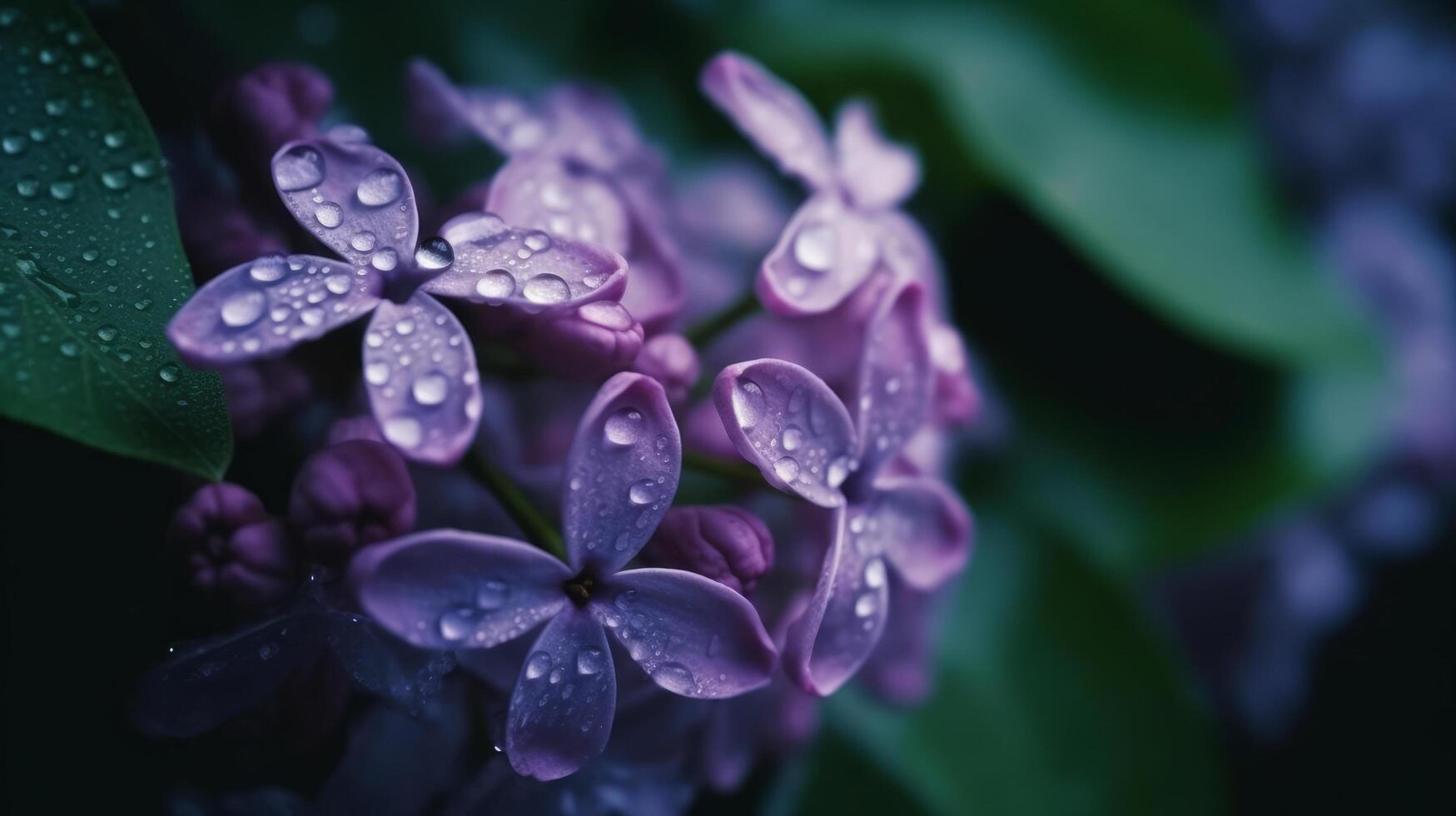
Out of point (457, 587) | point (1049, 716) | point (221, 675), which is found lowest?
point (1049, 716)

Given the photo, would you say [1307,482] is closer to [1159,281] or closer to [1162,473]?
[1162,473]

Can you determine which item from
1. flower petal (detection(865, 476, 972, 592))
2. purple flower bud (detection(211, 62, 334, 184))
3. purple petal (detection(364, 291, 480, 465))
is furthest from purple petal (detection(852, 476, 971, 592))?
purple flower bud (detection(211, 62, 334, 184))

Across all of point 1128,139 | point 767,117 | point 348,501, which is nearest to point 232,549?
point 348,501

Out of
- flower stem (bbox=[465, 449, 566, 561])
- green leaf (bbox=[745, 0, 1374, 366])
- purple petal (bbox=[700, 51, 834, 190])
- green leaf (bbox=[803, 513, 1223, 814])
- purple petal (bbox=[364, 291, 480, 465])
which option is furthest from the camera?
green leaf (bbox=[745, 0, 1374, 366])

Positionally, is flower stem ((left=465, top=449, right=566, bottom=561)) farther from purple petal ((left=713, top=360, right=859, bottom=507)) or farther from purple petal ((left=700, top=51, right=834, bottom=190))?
purple petal ((left=700, top=51, right=834, bottom=190))

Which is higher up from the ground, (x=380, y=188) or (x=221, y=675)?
(x=380, y=188)

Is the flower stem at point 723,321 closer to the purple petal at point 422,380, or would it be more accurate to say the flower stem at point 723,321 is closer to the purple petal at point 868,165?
the purple petal at point 868,165

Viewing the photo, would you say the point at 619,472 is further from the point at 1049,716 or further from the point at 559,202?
the point at 1049,716
